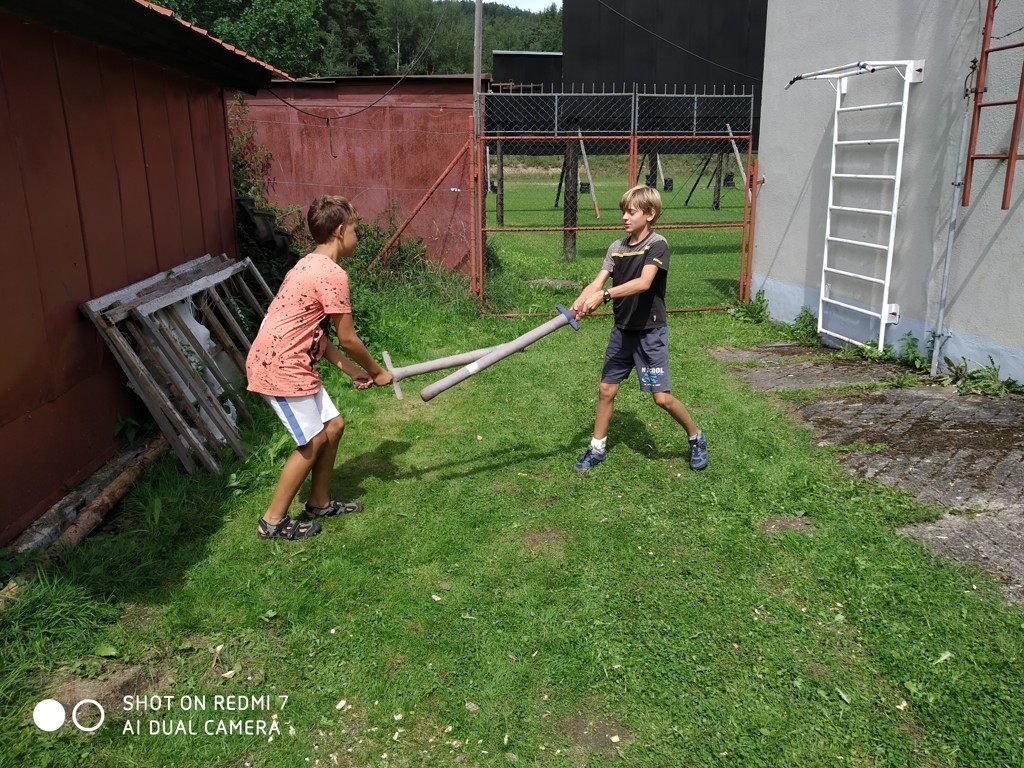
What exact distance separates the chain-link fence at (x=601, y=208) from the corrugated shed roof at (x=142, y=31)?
3.35m

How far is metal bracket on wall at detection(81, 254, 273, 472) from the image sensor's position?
4820mm

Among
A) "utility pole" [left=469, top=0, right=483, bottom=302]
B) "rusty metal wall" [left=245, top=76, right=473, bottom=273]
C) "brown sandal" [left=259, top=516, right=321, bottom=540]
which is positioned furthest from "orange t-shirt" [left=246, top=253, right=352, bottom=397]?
"rusty metal wall" [left=245, top=76, right=473, bottom=273]

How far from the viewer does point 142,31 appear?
4961 mm

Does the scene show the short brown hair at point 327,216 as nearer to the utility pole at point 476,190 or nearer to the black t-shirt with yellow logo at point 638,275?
the black t-shirt with yellow logo at point 638,275

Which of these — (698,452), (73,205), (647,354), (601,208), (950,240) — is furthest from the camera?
(601,208)

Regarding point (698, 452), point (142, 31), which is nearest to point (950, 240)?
point (698, 452)

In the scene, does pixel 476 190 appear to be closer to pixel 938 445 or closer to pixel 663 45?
pixel 938 445

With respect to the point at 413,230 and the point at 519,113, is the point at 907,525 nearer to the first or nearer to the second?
the point at 413,230

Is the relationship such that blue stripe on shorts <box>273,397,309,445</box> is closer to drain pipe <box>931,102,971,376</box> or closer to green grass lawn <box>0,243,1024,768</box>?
green grass lawn <box>0,243,1024,768</box>

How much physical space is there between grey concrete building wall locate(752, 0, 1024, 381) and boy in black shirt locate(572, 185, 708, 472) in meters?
2.94

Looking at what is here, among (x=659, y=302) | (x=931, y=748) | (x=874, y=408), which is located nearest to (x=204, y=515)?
(x=659, y=302)

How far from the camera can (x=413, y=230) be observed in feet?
33.6

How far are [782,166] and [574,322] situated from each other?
225 inches

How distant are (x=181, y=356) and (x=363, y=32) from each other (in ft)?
163
